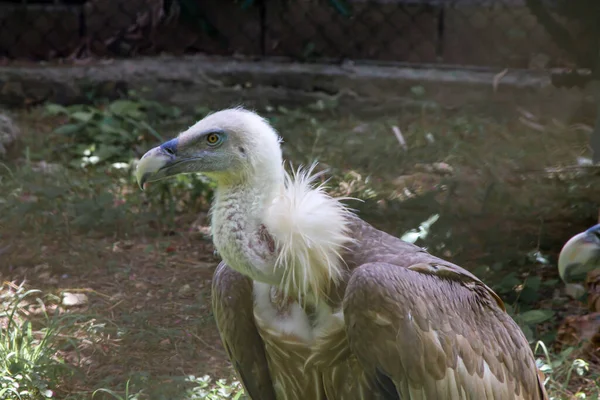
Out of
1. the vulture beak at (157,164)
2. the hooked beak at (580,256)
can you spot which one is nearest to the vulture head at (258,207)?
the vulture beak at (157,164)

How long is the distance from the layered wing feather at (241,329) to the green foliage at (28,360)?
2.81 feet

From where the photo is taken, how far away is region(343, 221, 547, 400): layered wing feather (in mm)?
2717

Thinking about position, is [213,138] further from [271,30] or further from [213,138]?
[271,30]

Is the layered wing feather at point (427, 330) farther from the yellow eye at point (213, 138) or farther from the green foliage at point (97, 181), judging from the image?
the green foliage at point (97, 181)

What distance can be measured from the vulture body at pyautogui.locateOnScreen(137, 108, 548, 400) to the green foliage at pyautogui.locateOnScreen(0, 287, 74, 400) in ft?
3.02

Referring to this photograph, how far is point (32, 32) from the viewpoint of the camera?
7668 millimetres

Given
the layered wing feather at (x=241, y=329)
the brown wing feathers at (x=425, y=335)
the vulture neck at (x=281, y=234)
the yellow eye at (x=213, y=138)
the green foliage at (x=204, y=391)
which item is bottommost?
the green foliage at (x=204, y=391)

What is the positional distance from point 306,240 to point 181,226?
264cm

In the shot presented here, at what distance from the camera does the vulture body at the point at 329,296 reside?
2.74 metres

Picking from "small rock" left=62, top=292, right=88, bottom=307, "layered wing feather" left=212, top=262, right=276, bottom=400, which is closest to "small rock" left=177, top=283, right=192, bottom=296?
"small rock" left=62, top=292, right=88, bottom=307

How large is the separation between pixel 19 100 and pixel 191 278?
3.36 m

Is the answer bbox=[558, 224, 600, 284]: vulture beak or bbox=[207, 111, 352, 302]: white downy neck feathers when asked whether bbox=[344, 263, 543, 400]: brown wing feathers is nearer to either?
bbox=[207, 111, 352, 302]: white downy neck feathers

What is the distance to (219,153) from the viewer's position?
9.71 feet

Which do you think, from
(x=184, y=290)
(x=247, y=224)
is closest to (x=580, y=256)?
(x=247, y=224)
